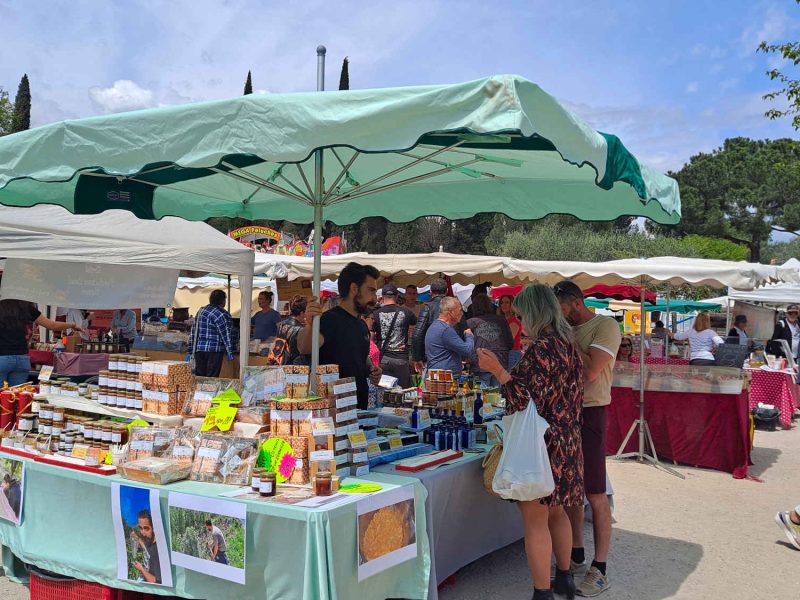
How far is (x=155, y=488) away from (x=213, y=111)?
171cm

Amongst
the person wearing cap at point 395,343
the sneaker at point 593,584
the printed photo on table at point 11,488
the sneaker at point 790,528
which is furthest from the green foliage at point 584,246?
the printed photo on table at point 11,488

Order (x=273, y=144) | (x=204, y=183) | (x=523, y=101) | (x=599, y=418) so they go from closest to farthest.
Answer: (x=523, y=101) → (x=273, y=144) → (x=599, y=418) → (x=204, y=183)

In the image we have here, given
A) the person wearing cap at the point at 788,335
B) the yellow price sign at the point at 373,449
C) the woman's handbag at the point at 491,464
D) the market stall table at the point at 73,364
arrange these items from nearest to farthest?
the yellow price sign at the point at 373,449
the woman's handbag at the point at 491,464
the market stall table at the point at 73,364
the person wearing cap at the point at 788,335

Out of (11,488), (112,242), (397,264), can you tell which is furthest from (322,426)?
(397,264)

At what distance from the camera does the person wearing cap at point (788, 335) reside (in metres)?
13.5

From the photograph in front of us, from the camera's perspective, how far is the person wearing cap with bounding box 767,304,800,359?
44.1 ft

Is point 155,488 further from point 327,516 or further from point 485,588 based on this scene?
point 485,588

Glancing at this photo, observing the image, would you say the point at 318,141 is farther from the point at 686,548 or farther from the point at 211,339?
the point at 211,339

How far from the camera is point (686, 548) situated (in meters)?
4.98

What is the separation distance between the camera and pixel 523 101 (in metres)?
2.53

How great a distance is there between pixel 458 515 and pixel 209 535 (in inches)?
56.5

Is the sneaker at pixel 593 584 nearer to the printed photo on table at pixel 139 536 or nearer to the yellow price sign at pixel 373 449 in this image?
the yellow price sign at pixel 373 449

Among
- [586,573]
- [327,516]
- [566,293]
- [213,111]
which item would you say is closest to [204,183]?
[213,111]

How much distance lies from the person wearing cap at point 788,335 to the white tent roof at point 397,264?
19.8 feet
